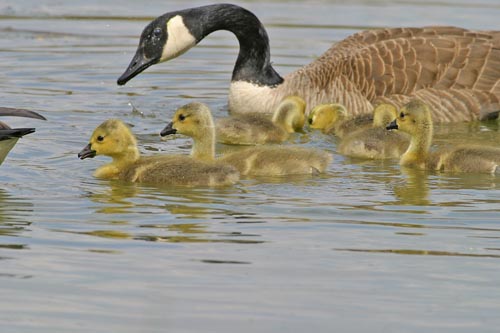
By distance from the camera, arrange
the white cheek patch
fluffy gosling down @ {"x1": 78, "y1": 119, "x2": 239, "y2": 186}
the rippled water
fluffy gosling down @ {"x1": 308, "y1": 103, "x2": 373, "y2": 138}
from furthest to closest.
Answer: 1. the white cheek patch
2. fluffy gosling down @ {"x1": 308, "y1": 103, "x2": 373, "y2": 138}
3. fluffy gosling down @ {"x1": 78, "y1": 119, "x2": 239, "y2": 186}
4. the rippled water

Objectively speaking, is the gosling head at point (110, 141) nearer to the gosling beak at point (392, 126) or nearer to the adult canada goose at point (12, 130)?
the adult canada goose at point (12, 130)

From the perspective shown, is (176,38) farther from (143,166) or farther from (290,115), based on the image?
(143,166)

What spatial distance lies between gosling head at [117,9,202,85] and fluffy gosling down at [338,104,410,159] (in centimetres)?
316

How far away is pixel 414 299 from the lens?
6613mm

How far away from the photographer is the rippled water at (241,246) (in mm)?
6332

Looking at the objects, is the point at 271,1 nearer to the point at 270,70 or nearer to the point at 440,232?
the point at 270,70

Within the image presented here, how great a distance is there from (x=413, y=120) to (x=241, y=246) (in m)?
3.38

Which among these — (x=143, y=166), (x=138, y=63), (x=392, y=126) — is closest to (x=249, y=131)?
(x=392, y=126)

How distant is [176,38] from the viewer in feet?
45.3

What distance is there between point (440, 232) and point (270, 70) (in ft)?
21.2

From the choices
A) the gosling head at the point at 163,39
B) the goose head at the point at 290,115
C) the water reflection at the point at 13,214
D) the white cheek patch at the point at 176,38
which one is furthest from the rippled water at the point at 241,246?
the white cheek patch at the point at 176,38

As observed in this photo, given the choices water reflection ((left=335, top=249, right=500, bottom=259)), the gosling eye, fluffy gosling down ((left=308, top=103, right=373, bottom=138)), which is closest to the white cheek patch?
the gosling eye

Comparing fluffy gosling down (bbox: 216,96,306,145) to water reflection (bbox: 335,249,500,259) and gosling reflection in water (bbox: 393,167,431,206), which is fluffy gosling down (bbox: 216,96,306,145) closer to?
gosling reflection in water (bbox: 393,167,431,206)

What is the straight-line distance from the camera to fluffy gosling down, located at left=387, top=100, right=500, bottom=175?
9977 mm
